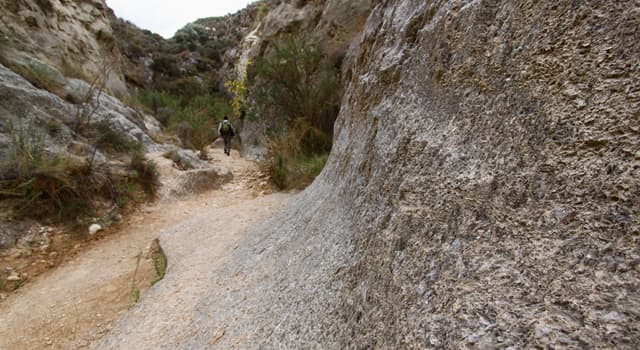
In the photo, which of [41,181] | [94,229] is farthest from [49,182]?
[94,229]

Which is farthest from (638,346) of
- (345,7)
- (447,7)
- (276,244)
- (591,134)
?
(345,7)

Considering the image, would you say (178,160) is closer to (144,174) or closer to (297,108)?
(144,174)

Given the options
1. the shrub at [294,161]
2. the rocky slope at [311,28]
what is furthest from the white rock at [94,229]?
the rocky slope at [311,28]

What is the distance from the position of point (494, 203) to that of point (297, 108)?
18.8 ft

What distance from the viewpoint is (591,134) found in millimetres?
433

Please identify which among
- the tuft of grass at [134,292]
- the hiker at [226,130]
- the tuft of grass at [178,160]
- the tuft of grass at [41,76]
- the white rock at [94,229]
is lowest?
the tuft of grass at [134,292]

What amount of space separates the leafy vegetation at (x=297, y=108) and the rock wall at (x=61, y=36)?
3.08m

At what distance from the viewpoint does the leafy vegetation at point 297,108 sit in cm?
408

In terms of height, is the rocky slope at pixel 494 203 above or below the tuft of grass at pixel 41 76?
below

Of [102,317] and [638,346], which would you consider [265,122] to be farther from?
[638,346]

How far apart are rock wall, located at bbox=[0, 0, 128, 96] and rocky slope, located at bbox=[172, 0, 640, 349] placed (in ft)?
18.3

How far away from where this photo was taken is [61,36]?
275 inches

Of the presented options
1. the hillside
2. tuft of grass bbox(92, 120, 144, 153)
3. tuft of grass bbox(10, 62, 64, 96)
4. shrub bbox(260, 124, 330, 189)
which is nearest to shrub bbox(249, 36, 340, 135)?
shrub bbox(260, 124, 330, 189)

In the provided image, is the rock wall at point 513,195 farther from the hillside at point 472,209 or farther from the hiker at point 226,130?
the hiker at point 226,130
